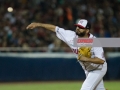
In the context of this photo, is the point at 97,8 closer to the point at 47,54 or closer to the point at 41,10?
the point at 41,10

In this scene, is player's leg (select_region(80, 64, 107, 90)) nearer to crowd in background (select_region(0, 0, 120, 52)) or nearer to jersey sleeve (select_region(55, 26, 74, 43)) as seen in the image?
jersey sleeve (select_region(55, 26, 74, 43))

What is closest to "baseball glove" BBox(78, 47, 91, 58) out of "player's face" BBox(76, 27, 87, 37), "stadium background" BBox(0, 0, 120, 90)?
"player's face" BBox(76, 27, 87, 37)

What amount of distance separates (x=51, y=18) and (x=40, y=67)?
9.05ft

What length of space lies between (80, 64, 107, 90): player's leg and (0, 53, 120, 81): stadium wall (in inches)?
332

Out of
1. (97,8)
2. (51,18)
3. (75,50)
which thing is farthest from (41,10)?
(75,50)

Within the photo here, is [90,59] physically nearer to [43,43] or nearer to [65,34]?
[65,34]

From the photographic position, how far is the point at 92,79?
27.9ft

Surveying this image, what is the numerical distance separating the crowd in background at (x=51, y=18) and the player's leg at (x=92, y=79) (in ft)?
27.9

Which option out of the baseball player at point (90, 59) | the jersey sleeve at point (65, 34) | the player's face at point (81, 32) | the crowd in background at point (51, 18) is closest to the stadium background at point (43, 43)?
the crowd in background at point (51, 18)

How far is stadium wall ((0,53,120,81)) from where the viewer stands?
1688 cm

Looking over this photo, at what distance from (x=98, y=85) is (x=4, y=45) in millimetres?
8758

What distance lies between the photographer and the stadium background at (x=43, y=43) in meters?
16.9

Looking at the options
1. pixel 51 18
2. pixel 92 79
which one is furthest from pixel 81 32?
pixel 51 18

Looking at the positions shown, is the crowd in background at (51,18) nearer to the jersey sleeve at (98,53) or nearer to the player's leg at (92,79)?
the player's leg at (92,79)
